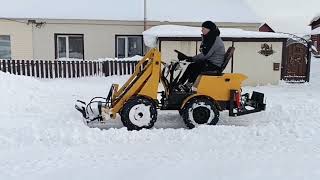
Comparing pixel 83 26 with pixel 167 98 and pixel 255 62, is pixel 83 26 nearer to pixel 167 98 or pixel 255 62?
pixel 255 62

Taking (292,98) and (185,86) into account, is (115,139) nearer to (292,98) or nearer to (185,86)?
(185,86)

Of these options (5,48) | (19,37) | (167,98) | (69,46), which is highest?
(19,37)

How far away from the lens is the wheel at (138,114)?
6516 millimetres

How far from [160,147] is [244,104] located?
91.3 inches

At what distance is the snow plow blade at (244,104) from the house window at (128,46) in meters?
11.3

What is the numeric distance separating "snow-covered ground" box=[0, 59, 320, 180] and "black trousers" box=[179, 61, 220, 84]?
809mm

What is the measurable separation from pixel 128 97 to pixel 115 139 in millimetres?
1014

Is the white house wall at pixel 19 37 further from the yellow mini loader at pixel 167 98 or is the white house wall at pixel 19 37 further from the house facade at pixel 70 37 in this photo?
→ the yellow mini loader at pixel 167 98

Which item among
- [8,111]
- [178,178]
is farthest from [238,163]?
[8,111]

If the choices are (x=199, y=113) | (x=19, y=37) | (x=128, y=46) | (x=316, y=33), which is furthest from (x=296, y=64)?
(x=316, y=33)

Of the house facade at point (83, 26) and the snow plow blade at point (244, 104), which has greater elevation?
the house facade at point (83, 26)

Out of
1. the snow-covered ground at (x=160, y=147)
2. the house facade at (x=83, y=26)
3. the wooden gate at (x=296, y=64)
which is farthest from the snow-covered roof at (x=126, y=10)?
the snow-covered ground at (x=160, y=147)

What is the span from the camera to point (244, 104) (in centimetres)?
724

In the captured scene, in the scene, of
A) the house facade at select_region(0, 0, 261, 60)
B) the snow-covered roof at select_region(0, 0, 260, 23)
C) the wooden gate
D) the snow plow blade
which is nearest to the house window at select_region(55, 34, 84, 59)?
the house facade at select_region(0, 0, 261, 60)
